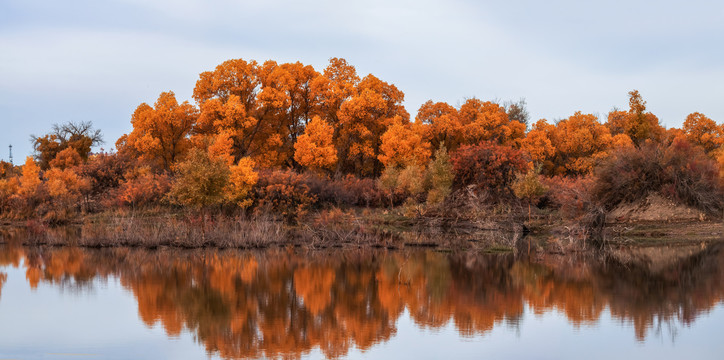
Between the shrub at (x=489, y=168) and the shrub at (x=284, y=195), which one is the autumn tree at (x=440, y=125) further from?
the shrub at (x=284, y=195)

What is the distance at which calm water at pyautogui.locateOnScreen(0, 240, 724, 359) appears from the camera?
10.5 metres

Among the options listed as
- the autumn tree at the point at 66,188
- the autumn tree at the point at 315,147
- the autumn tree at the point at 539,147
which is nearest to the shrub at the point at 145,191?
the autumn tree at the point at 66,188

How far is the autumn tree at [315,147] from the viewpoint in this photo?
1730 inches

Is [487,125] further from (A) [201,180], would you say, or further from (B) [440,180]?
(A) [201,180]

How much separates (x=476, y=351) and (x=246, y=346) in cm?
350

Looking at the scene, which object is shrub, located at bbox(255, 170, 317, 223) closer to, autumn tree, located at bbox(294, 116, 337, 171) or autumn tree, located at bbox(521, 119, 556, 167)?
autumn tree, located at bbox(294, 116, 337, 171)

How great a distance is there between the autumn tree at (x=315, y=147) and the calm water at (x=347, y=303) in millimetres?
22568

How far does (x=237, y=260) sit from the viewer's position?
2102cm

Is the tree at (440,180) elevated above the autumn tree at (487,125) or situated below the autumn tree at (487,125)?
below

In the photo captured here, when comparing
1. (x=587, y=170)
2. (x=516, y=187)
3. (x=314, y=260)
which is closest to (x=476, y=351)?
(x=314, y=260)

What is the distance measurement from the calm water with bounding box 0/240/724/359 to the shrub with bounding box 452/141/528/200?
14115mm

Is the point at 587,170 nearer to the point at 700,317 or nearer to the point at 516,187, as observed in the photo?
the point at 516,187

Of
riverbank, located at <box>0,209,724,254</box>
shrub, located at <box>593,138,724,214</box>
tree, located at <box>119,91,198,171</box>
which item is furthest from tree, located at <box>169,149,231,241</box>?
tree, located at <box>119,91,198,171</box>

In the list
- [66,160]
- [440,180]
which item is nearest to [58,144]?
[66,160]
